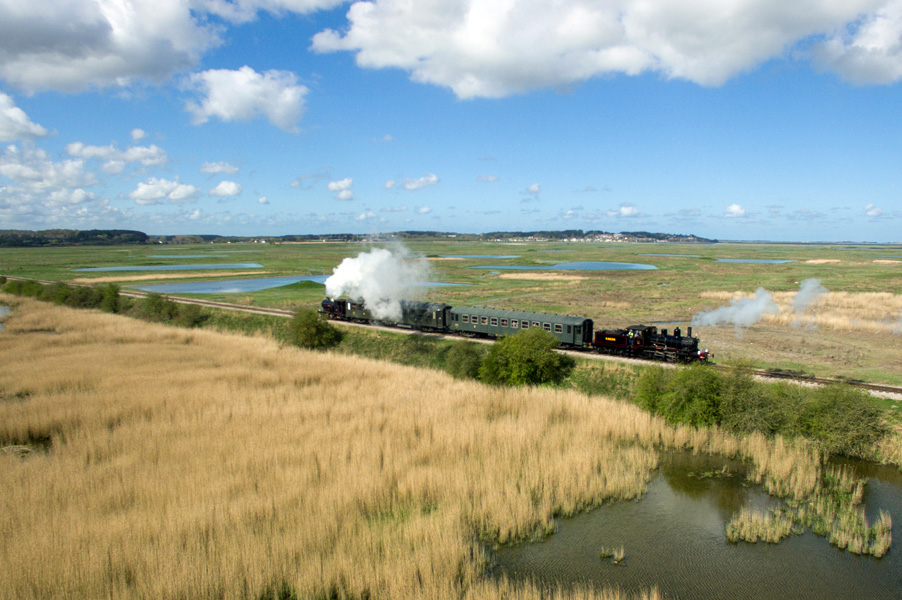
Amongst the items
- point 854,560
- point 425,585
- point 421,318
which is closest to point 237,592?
point 425,585

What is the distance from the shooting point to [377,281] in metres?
51.9

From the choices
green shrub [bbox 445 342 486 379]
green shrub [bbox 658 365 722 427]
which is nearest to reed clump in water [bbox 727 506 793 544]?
green shrub [bbox 658 365 722 427]

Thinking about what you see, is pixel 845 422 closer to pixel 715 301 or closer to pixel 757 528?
pixel 757 528

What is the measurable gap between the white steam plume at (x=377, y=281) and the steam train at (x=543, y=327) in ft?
2.87

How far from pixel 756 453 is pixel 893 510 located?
5238 millimetres

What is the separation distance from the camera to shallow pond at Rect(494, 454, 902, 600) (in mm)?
15641

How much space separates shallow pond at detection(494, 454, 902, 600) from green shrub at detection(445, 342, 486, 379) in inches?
728

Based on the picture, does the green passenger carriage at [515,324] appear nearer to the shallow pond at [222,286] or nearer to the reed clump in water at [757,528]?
the reed clump in water at [757,528]

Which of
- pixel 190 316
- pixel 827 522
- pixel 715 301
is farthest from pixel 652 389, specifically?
pixel 190 316

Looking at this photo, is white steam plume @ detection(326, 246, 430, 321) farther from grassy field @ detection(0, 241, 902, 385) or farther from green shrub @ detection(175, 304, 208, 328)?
green shrub @ detection(175, 304, 208, 328)

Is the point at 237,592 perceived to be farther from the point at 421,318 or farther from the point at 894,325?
the point at 894,325

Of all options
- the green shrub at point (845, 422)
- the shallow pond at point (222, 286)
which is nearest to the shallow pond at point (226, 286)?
the shallow pond at point (222, 286)

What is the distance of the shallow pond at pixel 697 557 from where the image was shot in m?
15.6

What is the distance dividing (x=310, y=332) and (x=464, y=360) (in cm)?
1753
